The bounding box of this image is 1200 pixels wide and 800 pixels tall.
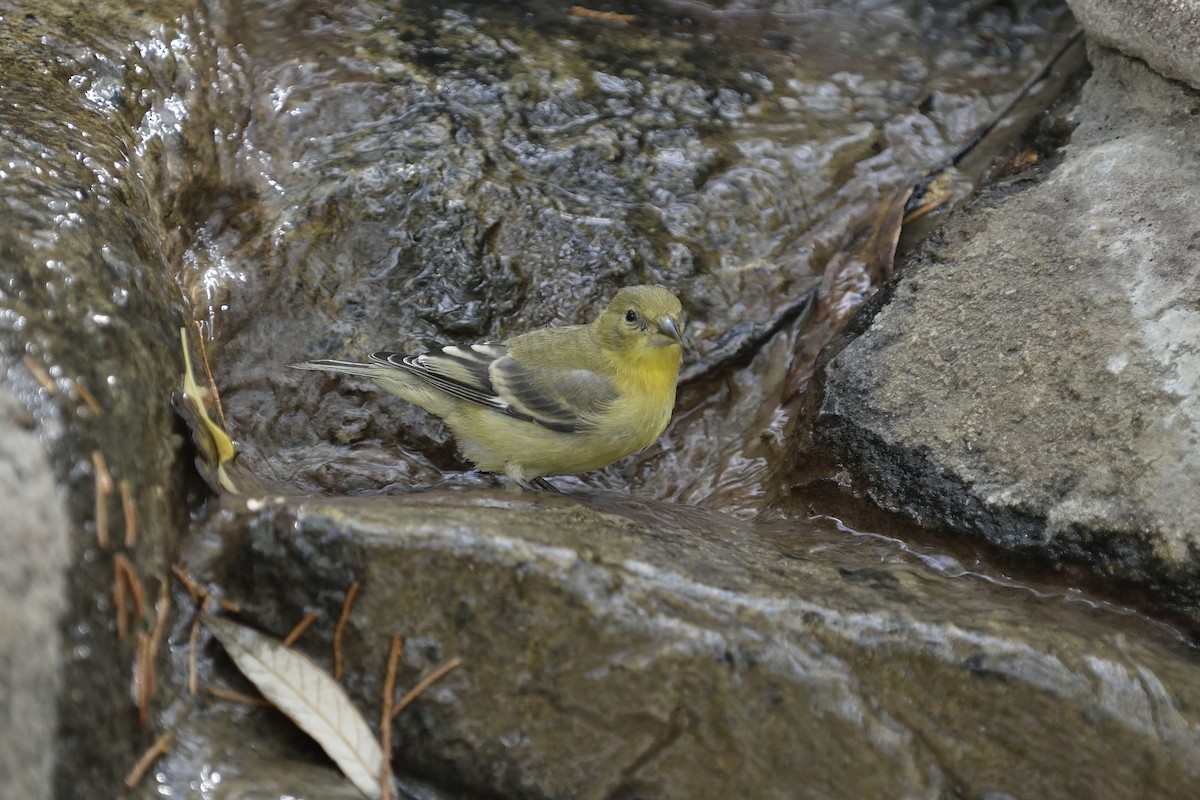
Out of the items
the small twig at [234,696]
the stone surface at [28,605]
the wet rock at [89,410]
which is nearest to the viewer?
the stone surface at [28,605]

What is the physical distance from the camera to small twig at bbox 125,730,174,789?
262 centimetres

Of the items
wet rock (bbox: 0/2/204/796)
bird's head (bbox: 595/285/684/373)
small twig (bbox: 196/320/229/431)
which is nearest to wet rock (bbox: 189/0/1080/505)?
small twig (bbox: 196/320/229/431)

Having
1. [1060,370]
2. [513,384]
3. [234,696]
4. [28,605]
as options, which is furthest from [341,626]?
[1060,370]

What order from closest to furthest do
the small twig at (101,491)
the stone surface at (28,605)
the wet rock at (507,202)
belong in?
the stone surface at (28,605) < the small twig at (101,491) < the wet rock at (507,202)

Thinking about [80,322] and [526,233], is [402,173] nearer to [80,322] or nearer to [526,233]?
[526,233]

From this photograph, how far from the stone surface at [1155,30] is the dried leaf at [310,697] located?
163 inches

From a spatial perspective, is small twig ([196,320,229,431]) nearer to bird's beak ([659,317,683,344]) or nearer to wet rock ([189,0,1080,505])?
wet rock ([189,0,1080,505])

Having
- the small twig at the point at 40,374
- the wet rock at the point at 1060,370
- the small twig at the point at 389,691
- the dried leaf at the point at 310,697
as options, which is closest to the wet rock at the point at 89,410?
the small twig at the point at 40,374

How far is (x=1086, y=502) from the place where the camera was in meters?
3.66

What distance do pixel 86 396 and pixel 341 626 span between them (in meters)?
0.91

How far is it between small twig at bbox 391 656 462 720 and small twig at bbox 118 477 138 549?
0.83 meters

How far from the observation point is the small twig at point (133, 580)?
8.98ft

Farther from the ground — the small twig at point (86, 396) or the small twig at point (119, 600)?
the small twig at point (86, 396)

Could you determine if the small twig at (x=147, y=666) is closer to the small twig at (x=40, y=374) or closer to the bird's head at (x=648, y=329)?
the small twig at (x=40, y=374)
